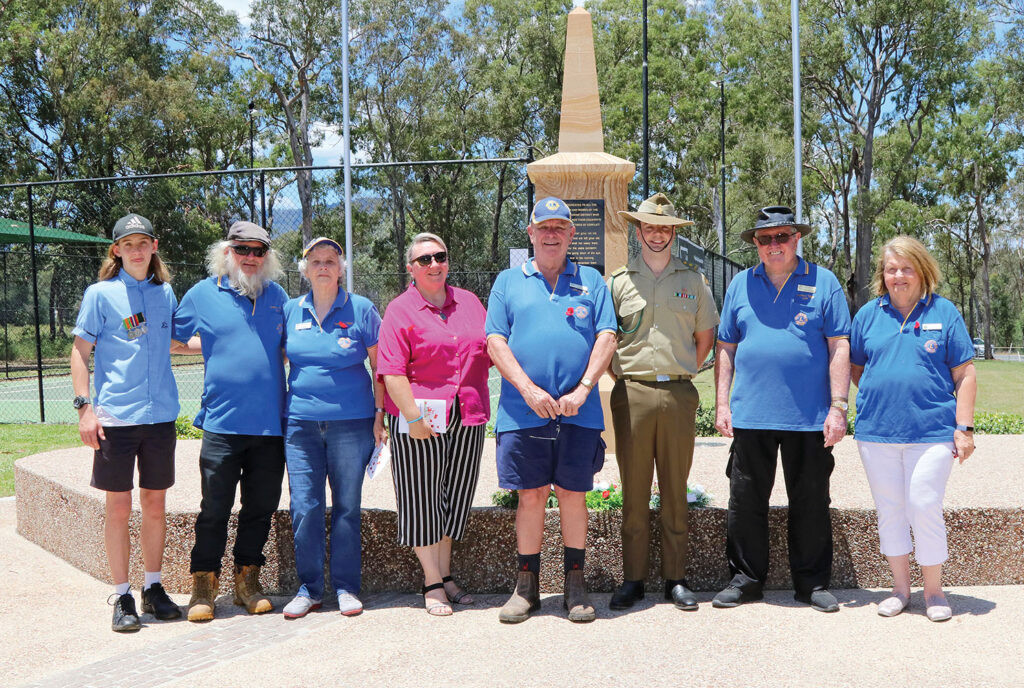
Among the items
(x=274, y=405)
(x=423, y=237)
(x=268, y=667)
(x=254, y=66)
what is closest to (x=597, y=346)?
(x=423, y=237)

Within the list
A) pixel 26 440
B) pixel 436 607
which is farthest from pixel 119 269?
pixel 26 440

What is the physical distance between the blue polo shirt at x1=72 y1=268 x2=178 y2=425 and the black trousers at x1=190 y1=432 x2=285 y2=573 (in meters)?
0.33

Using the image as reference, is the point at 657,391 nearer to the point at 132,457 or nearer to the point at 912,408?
the point at 912,408

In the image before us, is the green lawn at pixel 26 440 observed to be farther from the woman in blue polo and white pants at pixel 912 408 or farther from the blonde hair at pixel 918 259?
the blonde hair at pixel 918 259

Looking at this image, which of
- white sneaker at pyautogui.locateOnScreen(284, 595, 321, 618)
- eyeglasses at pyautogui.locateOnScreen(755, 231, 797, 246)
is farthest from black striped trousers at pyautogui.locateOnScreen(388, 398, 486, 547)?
eyeglasses at pyautogui.locateOnScreen(755, 231, 797, 246)

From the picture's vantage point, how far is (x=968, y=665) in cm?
365

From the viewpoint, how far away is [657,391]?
176 inches

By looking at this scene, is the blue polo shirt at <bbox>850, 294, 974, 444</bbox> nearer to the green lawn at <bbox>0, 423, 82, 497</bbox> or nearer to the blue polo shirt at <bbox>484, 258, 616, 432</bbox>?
the blue polo shirt at <bbox>484, 258, 616, 432</bbox>

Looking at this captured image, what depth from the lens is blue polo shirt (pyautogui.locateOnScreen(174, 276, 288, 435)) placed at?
4.44m

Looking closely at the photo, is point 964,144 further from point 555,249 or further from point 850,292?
point 555,249

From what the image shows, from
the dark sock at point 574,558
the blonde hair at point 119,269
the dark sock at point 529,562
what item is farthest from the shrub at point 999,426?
the blonde hair at point 119,269

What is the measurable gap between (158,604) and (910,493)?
3804 millimetres

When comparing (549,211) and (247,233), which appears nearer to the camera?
(549,211)

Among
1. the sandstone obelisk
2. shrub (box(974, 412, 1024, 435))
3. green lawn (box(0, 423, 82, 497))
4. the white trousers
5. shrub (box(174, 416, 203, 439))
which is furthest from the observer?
shrub (box(174, 416, 203, 439))
